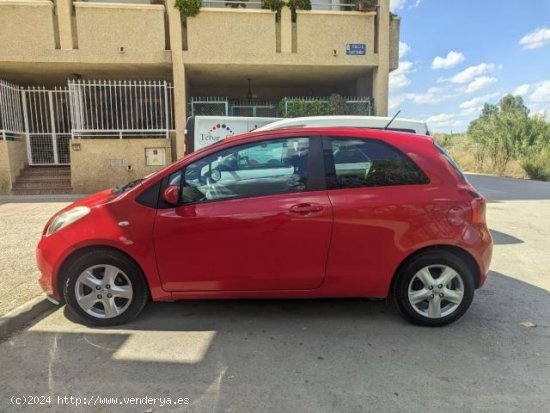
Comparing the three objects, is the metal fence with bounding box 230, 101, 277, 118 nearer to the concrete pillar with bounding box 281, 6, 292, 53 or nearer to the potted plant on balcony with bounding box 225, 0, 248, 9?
the concrete pillar with bounding box 281, 6, 292, 53

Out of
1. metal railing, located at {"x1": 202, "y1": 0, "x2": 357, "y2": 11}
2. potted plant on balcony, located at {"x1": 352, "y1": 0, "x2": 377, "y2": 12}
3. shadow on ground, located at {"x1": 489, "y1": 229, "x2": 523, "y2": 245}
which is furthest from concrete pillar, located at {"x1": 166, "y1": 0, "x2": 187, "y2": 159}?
shadow on ground, located at {"x1": 489, "y1": 229, "x2": 523, "y2": 245}

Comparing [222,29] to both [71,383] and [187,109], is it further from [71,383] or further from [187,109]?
[71,383]

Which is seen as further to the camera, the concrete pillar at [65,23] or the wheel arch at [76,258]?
the concrete pillar at [65,23]

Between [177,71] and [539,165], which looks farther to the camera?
[539,165]

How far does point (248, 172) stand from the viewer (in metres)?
3.72

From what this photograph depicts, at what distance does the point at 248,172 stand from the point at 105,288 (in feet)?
5.11

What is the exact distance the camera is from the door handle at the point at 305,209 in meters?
3.50

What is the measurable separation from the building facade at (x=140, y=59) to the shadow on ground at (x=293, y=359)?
9.37 m

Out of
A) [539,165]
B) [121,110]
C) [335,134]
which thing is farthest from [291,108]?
[539,165]

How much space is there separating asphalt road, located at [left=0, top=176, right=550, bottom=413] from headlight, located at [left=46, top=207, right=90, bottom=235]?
2.79 feet

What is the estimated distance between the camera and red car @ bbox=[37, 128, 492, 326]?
139 inches

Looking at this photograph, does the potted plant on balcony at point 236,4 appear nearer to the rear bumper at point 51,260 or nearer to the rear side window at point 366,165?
the rear side window at point 366,165

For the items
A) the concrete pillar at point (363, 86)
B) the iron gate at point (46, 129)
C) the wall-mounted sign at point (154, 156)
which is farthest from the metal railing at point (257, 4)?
the iron gate at point (46, 129)

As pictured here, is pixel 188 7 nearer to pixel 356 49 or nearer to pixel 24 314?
pixel 356 49
